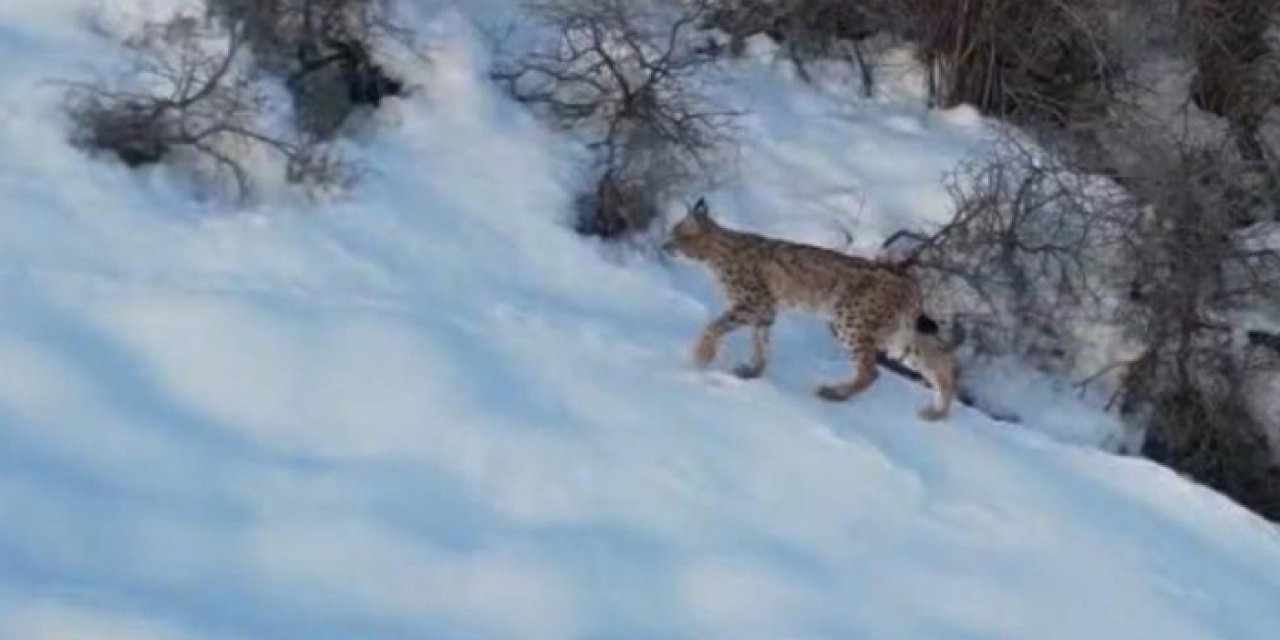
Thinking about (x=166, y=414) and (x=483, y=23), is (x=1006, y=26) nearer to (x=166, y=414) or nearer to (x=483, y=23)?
(x=483, y=23)

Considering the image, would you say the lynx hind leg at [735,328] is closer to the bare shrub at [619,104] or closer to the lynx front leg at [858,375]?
the lynx front leg at [858,375]

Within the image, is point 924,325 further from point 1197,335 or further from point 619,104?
point 619,104

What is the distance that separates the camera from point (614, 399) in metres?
11.5

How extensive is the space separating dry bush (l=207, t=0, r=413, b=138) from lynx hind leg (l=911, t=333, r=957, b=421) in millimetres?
4031

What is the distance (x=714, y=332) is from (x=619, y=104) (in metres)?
2.86

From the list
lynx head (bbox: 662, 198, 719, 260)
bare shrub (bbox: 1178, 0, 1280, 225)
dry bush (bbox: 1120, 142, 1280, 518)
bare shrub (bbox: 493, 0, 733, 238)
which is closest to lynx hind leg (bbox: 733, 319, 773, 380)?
lynx head (bbox: 662, 198, 719, 260)

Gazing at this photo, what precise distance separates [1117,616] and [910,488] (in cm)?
126

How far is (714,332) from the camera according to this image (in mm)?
11945

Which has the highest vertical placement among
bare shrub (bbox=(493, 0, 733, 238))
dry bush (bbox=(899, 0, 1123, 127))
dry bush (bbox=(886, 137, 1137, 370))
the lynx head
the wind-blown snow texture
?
dry bush (bbox=(899, 0, 1123, 127))

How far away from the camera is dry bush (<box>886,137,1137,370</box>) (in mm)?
14062

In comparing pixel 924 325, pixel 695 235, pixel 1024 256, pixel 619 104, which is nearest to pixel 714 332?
pixel 695 235

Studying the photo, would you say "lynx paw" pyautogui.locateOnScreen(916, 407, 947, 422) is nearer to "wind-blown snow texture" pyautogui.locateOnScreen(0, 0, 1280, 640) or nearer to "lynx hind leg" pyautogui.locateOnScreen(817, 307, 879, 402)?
"wind-blown snow texture" pyautogui.locateOnScreen(0, 0, 1280, 640)

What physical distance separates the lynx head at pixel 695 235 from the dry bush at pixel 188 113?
2.28 m

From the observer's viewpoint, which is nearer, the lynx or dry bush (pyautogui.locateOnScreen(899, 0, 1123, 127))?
the lynx
